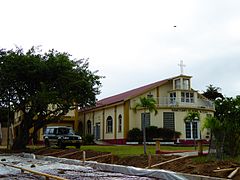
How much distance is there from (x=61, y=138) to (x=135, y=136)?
40.8 ft

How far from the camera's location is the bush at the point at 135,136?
4014 centimetres

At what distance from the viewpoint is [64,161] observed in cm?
1938

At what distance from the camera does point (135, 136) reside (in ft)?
132

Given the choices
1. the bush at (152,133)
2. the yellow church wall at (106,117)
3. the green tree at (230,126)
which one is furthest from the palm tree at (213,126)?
the yellow church wall at (106,117)

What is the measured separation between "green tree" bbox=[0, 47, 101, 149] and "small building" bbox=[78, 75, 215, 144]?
12.1 meters

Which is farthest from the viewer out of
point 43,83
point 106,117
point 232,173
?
point 106,117

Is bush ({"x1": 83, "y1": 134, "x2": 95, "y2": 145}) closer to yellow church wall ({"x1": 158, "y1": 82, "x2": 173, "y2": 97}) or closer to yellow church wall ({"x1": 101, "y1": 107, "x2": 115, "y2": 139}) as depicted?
yellow church wall ({"x1": 101, "y1": 107, "x2": 115, "y2": 139})

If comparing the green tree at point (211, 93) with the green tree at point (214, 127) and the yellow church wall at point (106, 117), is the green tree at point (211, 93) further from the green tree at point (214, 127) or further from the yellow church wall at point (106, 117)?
the green tree at point (214, 127)

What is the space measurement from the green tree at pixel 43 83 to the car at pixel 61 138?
4.32 feet

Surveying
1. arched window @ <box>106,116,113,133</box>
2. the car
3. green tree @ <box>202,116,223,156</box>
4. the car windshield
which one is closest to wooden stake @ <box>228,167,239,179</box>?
green tree @ <box>202,116,223,156</box>

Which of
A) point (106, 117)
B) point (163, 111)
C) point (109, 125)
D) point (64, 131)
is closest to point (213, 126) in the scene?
point (64, 131)

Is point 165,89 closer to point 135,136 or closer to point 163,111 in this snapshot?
point 163,111

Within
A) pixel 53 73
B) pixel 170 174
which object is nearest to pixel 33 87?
pixel 53 73

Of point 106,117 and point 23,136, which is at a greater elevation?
point 106,117
